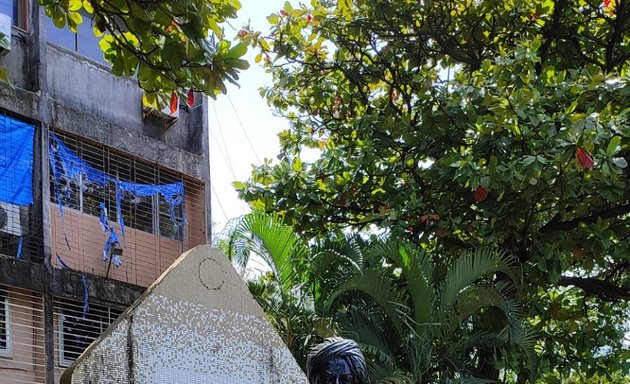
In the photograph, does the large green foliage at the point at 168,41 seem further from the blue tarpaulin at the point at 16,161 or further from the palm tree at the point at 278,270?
the blue tarpaulin at the point at 16,161

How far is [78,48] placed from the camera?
12633mm

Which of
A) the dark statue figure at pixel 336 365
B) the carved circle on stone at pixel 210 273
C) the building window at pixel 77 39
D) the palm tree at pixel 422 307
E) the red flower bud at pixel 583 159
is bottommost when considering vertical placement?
the dark statue figure at pixel 336 365

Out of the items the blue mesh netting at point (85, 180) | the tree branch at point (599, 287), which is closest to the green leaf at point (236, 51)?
the tree branch at point (599, 287)

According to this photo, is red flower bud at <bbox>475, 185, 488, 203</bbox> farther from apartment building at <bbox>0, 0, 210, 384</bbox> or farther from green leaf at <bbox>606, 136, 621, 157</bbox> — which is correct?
apartment building at <bbox>0, 0, 210, 384</bbox>

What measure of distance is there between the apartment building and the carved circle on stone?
743cm

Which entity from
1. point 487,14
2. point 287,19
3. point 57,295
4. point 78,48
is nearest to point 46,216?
point 57,295

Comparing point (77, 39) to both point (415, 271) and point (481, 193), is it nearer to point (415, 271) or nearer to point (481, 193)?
point (415, 271)

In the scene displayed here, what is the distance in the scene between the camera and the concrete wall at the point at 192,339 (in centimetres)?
320

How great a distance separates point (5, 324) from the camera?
10734 millimetres

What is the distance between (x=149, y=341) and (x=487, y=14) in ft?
24.7

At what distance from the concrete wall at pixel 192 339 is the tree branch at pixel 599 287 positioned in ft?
22.4

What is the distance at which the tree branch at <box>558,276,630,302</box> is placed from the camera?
10.2 metres

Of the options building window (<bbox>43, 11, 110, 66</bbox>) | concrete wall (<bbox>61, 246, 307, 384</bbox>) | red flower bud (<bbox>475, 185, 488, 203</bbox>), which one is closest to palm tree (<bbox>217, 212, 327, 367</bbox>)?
red flower bud (<bbox>475, 185, 488, 203</bbox>)

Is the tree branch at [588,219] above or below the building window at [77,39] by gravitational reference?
below
